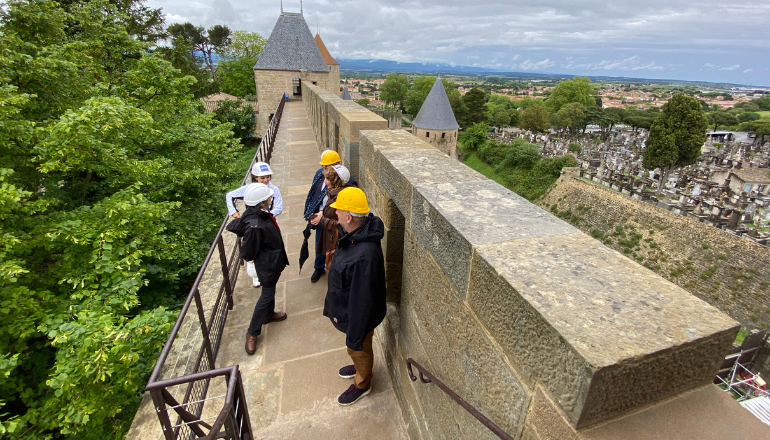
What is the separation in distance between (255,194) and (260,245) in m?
0.39

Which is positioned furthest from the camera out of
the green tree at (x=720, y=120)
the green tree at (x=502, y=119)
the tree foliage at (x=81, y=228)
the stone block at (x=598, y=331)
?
the green tree at (x=502, y=119)

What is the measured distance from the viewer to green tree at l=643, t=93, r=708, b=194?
2902cm

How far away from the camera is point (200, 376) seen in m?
1.67

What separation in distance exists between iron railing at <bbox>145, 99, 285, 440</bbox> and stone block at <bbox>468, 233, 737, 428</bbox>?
1.16 meters

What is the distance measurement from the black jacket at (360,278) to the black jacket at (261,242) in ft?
2.85

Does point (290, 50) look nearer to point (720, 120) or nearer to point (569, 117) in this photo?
point (569, 117)

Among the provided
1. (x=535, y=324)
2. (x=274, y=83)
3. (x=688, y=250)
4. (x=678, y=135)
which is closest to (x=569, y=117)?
(x=678, y=135)

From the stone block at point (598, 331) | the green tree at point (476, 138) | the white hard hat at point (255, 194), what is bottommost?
the green tree at point (476, 138)

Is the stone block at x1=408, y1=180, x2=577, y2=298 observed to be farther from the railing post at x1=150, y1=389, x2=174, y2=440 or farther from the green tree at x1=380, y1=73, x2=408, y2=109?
the green tree at x1=380, y1=73, x2=408, y2=109

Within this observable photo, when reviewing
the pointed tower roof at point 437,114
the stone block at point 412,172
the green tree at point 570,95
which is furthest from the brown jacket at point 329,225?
the green tree at point 570,95

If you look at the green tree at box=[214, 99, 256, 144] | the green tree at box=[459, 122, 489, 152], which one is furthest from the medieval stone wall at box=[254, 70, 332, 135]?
the green tree at box=[459, 122, 489, 152]

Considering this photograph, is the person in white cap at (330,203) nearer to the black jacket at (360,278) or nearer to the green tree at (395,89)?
the black jacket at (360,278)

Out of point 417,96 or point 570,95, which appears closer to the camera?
point 417,96

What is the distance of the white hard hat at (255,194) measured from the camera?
2.91 meters
